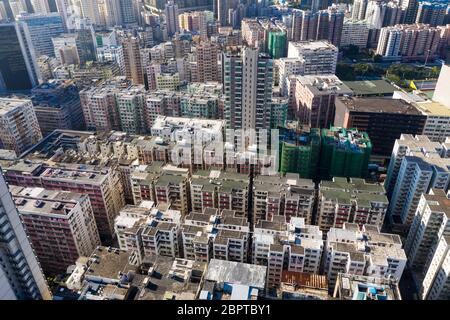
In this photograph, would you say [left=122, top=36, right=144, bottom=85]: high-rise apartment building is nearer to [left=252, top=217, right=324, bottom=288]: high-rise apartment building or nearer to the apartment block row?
[left=252, top=217, right=324, bottom=288]: high-rise apartment building

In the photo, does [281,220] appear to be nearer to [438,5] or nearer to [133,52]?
[133,52]

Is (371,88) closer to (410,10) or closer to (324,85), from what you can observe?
(324,85)

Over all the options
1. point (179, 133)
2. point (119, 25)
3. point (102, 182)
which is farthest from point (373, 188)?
point (119, 25)

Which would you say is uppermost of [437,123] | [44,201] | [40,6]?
[40,6]

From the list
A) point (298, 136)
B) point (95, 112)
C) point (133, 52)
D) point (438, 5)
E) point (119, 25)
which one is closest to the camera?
point (298, 136)

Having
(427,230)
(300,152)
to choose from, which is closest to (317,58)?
(300,152)

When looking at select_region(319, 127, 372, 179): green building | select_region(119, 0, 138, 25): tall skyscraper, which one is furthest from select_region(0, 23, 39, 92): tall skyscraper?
select_region(319, 127, 372, 179): green building
